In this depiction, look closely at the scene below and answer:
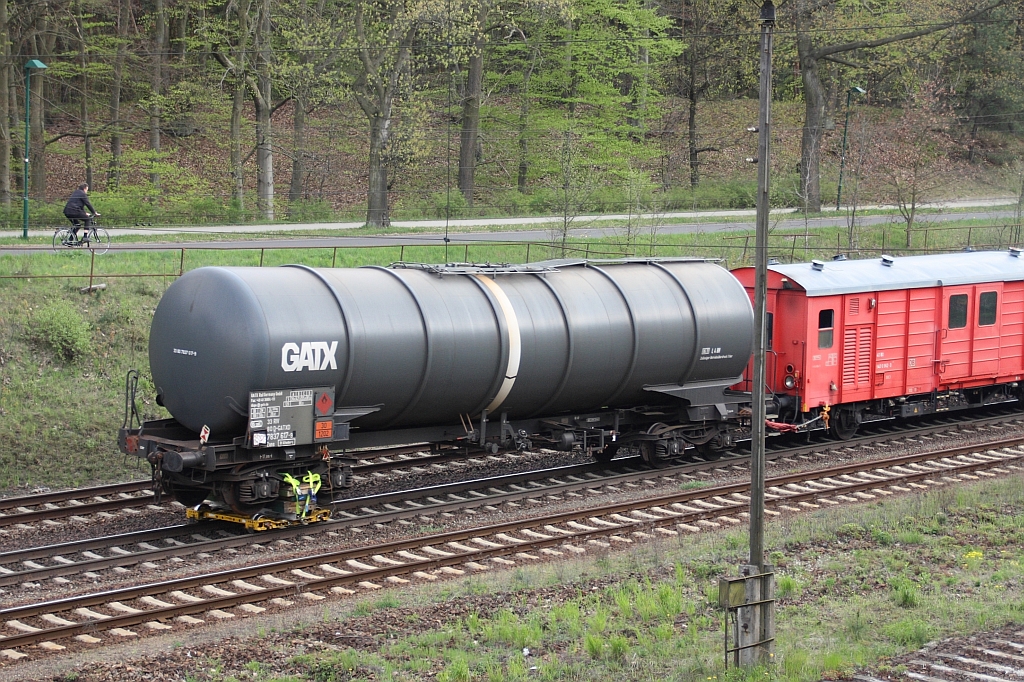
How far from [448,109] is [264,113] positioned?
10.7 m

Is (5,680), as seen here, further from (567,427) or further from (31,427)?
(31,427)

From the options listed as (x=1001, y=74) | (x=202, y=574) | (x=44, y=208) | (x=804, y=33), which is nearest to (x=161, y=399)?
(x=202, y=574)

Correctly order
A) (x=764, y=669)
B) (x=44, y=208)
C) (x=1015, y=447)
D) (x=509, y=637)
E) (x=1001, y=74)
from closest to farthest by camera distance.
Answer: (x=764, y=669) → (x=509, y=637) → (x=1015, y=447) → (x=44, y=208) → (x=1001, y=74)

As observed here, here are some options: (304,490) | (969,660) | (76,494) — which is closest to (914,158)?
(304,490)

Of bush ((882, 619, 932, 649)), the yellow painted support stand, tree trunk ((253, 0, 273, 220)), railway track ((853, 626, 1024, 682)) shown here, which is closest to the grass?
bush ((882, 619, 932, 649))

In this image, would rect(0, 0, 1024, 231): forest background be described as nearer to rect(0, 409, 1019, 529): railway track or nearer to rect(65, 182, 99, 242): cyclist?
rect(65, 182, 99, 242): cyclist

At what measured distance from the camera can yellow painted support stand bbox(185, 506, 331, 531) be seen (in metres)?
14.8

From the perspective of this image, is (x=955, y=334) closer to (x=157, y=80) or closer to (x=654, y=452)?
(x=654, y=452)

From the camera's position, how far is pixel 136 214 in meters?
39.8

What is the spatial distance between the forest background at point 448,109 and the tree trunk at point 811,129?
0.14 metres

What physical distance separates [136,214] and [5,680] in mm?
32757

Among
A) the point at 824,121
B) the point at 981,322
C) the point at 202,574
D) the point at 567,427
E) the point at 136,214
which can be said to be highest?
the point at 824,121

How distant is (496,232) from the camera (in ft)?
126

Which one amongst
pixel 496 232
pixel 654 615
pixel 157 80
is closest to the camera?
pixel 654 615
